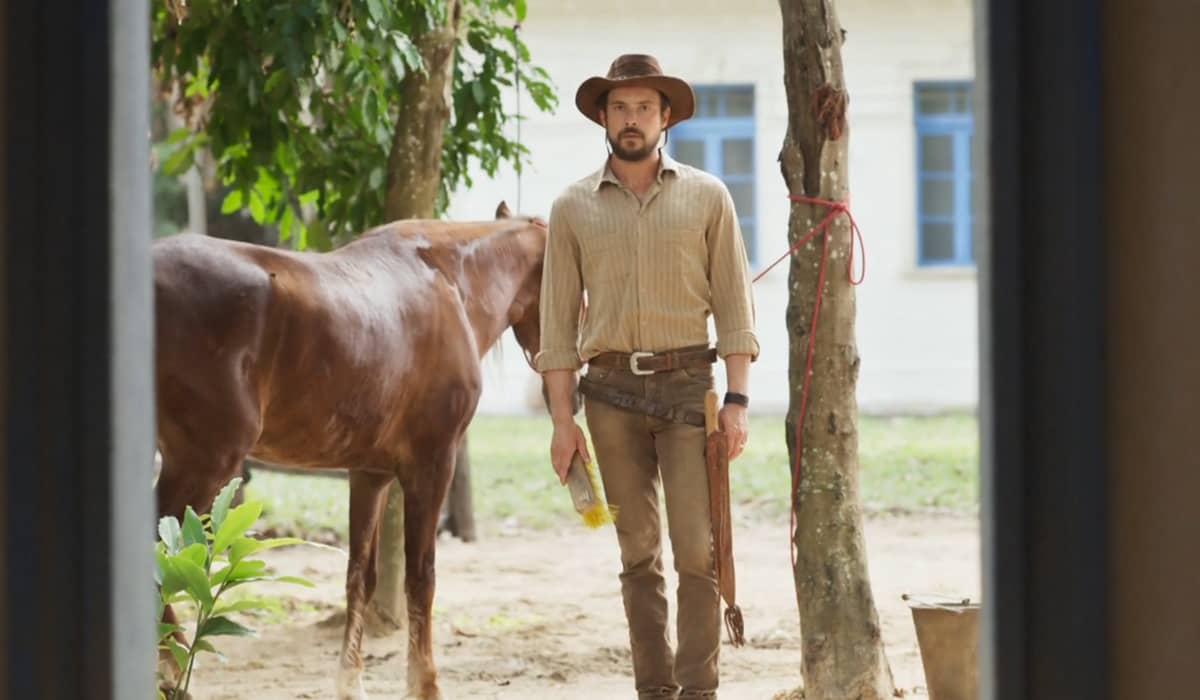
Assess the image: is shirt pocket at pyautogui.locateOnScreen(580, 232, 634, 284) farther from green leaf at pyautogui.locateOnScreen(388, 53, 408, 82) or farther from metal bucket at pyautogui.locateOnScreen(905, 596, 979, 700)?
green leaf at pyautogui.locateOnScreen(388, 53, 408, 82)

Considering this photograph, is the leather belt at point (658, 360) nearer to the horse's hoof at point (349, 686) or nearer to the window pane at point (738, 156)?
the horse's hoof at point (349, 686)

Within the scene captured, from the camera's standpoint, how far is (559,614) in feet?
24.5

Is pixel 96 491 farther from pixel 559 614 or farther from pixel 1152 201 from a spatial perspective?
pixel 559 614

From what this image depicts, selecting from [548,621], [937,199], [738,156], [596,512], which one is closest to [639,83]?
[596,512]

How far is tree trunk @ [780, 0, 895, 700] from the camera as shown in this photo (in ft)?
16.1

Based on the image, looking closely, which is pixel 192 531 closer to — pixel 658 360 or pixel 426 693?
pixel 658 360

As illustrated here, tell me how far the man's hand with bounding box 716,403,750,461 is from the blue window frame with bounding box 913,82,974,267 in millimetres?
12059

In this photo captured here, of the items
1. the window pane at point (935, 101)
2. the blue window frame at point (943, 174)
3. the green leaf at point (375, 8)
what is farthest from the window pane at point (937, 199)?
the green leaf at point (375, 8)

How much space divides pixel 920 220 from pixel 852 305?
457 inches

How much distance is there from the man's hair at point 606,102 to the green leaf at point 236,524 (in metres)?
Answer: 1.57

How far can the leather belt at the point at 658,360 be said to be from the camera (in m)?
4.53

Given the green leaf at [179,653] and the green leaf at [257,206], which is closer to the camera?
the green leaf at [179,653]

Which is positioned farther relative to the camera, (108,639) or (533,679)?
(533,679)

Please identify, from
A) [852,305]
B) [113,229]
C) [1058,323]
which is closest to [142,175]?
[113,229]
